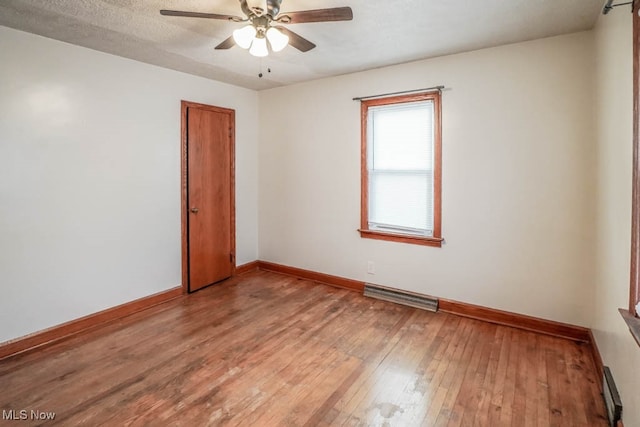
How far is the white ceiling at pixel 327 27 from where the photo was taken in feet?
7.52

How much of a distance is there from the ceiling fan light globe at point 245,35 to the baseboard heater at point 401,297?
8.96ft

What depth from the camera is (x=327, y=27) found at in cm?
261

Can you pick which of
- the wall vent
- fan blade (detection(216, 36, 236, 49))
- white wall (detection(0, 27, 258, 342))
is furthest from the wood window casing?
white wall (detection(0, 27, 258, 342))

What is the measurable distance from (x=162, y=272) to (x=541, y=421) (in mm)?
3472

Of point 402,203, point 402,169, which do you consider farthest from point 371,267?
point 402,169

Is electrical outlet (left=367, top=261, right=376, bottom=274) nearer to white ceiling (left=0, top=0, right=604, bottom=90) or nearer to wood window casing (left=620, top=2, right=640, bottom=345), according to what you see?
white ceiling (left=0, top=0, right=604, bottom=90)

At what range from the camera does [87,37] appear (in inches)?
111

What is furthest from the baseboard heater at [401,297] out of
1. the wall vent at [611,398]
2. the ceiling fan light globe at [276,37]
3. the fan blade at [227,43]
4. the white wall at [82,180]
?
the fan blade at [227,43]

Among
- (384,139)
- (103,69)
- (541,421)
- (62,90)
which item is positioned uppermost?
(103,69)

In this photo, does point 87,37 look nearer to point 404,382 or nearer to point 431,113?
point 431,113

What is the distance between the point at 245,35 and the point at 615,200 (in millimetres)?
2436

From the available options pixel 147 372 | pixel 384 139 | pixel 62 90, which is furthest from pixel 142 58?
pixel 147 372

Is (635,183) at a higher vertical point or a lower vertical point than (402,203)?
higher

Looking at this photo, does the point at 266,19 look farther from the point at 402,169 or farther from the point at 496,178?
the point at 496,178
